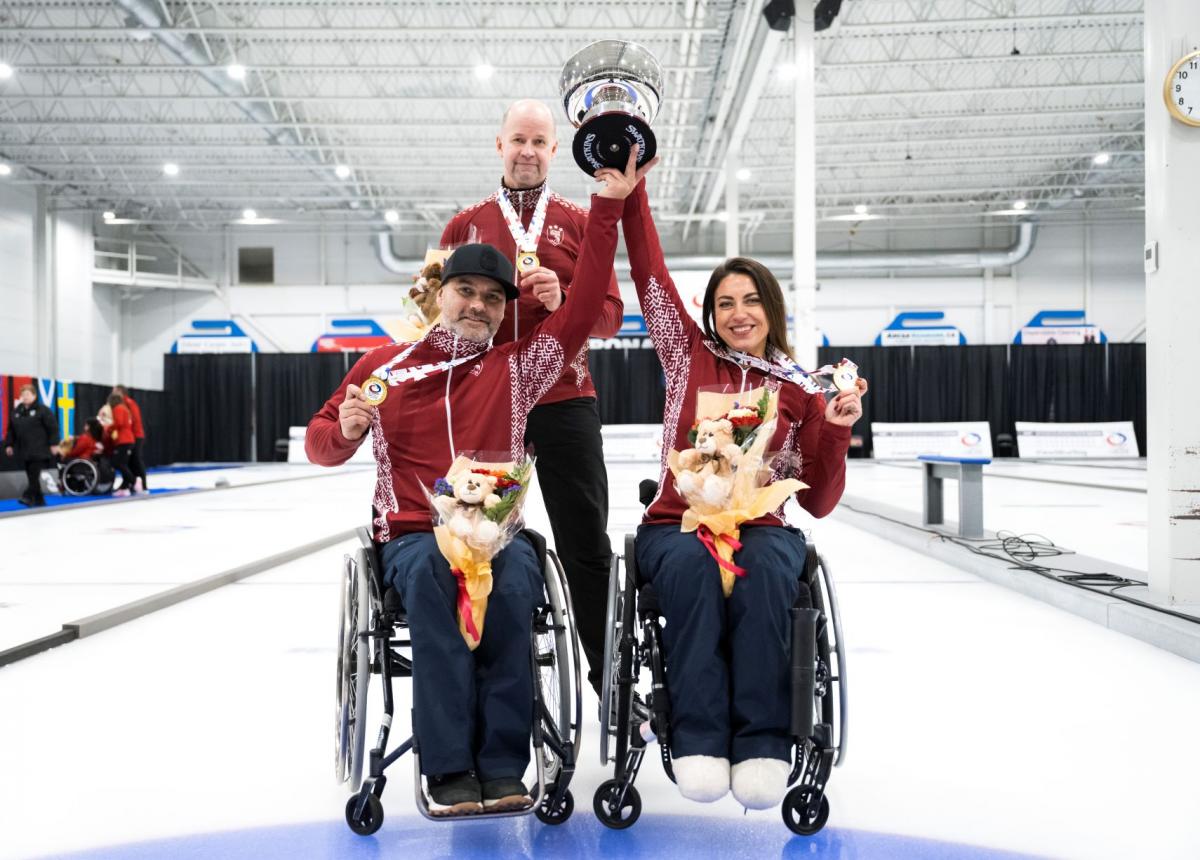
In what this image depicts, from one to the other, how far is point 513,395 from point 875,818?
105 cm

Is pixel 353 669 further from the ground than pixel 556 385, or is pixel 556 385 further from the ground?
pixel 556 385

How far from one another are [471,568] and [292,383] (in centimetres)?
1940

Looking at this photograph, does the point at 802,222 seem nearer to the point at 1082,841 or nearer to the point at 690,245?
the point at 1082,841

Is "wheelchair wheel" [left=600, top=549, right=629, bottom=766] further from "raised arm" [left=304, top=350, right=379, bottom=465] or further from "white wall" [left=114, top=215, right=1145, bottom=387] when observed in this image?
"white wall" [left=114, top=215, right=1145, bottom=387]

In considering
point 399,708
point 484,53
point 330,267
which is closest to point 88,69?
point 484,53

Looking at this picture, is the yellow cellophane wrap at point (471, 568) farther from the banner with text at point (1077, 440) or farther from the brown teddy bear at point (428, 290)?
the banner with text at point (1077, 440)

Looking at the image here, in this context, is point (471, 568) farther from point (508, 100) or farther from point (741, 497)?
point (508, 100)

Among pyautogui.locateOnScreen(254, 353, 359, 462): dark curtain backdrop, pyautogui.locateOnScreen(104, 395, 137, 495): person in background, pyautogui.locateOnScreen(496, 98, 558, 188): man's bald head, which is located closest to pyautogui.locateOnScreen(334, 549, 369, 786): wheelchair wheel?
pyautogui.locateOnScreen(496, 98, 558, 188): man's bald head

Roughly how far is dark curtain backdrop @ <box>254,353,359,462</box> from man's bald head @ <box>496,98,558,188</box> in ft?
59.5

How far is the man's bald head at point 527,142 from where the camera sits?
2082mm

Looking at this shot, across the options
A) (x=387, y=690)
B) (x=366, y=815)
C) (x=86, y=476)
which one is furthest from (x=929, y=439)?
(x=366, y=815)

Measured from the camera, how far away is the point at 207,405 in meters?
20.2

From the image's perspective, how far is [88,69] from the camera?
37.5 ft

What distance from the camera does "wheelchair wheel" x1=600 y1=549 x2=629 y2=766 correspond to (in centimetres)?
162
